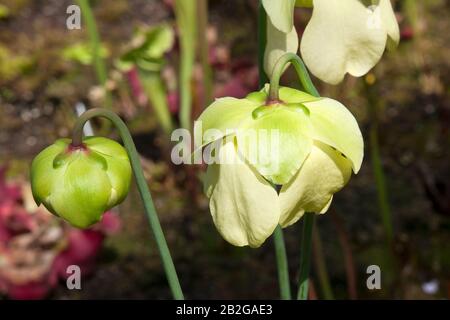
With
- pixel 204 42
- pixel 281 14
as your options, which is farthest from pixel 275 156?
pixel 204 42

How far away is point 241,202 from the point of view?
682mm

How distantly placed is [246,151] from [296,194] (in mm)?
54

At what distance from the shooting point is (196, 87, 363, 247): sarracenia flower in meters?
0.66

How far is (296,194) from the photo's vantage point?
67 centimetres

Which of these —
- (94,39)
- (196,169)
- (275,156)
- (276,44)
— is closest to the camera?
(275,156)

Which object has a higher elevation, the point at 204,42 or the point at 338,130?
the point at 204,42

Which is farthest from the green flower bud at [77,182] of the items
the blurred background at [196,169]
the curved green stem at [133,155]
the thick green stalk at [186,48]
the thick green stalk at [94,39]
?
the thick green stalk at [186,48]

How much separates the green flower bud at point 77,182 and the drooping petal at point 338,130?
0.18 metres

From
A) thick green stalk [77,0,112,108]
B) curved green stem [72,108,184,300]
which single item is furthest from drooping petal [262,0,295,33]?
thick green stalk [77,0,112,108]

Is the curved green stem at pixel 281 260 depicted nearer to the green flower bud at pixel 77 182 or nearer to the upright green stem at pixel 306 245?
the upright green stem at pixel 306 245

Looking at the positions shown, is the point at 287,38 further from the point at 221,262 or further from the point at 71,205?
the point at 221,262

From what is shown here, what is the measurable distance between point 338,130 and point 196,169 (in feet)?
3.58

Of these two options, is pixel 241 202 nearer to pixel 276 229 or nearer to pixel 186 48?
pixel 276 229
